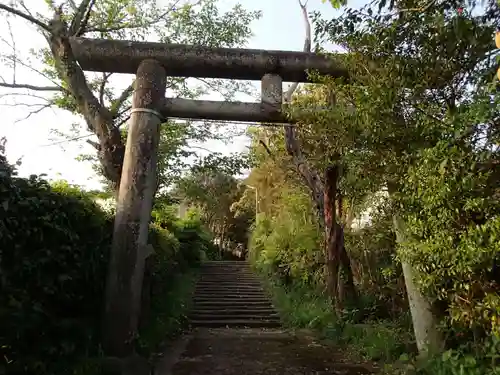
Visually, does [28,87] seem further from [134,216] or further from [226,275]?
[226,275]

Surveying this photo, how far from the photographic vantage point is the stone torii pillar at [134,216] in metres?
5.33

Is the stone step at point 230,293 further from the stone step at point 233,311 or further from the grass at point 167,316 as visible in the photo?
the stone step at point 233,311

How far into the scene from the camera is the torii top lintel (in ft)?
19.4

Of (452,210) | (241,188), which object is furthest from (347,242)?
(241,188)

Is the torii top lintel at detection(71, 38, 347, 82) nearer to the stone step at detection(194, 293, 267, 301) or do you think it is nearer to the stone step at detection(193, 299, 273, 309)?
the stone step at detection(193, 299, 273, 309)

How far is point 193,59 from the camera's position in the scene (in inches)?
237

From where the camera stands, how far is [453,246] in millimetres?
3789

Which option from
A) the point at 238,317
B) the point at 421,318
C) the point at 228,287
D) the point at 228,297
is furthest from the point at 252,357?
the point at 228,287

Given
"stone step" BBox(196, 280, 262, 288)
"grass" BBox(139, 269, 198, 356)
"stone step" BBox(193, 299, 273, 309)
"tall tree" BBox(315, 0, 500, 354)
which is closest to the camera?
"tall tree" BBox(315, 0, 500, 354)

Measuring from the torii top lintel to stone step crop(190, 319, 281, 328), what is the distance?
19.7 ft

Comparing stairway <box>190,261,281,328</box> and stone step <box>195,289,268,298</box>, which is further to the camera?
stone step <box>195,289,268,298</box>

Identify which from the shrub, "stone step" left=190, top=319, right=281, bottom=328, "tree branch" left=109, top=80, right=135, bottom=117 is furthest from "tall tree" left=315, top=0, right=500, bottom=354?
"stone step" left=190, top=319, right=281, bottom=328

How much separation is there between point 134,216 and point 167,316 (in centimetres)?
353

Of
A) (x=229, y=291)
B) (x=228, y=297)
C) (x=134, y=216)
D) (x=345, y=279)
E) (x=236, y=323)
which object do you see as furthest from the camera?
(x=229, y=291)
